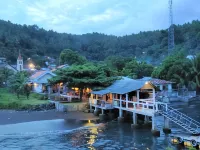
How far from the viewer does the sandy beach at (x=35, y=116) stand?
3300 cm

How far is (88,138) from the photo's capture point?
2477 centimetres

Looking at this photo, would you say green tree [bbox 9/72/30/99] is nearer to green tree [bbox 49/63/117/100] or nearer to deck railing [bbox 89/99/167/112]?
green tree [bbox 49/63/117/100]

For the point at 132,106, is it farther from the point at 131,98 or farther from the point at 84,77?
the point at 84,77

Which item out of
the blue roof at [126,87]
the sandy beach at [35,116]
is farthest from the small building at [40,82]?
the blue roof at [126,87]

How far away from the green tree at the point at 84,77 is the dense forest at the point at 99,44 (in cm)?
6491

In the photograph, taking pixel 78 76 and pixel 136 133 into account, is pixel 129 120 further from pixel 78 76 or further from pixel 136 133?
pixel 78 76

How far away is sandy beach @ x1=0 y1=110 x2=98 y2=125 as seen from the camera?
1299 inches

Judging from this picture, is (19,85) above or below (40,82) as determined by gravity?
below

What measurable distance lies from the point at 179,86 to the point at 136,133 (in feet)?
113

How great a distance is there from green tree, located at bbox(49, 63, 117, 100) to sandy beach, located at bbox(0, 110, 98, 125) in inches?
189

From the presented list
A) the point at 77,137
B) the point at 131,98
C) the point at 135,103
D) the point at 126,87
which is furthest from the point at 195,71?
the point at 77,137

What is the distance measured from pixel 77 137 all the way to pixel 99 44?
131 meters

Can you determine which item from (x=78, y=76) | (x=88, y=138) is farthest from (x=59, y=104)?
(x=88, y=138)

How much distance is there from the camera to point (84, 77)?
4138 centimetres
